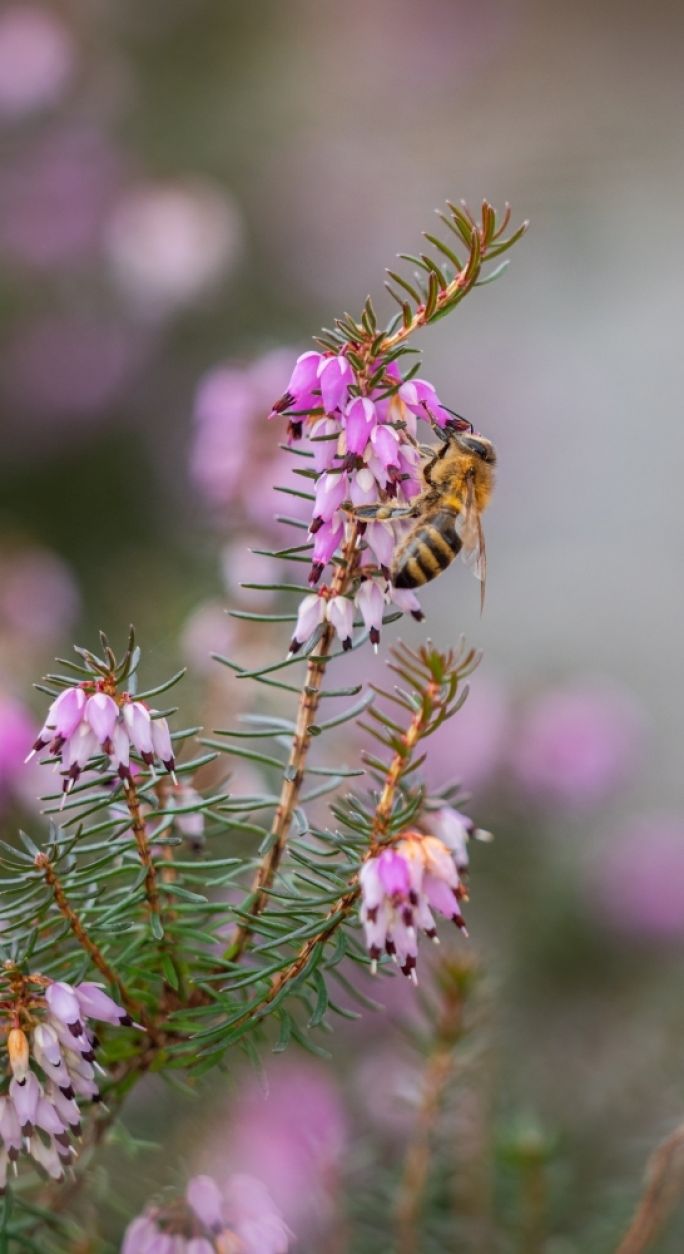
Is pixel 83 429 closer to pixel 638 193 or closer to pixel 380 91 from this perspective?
pixel 380 91

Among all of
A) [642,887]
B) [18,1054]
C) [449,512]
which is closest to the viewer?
[18,1054]

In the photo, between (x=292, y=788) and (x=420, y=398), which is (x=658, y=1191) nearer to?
(x=292, y=788)

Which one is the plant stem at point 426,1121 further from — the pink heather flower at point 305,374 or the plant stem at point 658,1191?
the pink heather flower at point 305,374

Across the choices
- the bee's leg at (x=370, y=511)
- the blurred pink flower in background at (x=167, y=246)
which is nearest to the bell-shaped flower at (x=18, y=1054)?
the bee's leg at (x=370, y=511)

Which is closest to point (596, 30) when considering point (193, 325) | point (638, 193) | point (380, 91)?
point (638, 193)

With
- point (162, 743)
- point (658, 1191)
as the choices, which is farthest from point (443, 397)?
point (162, 743)

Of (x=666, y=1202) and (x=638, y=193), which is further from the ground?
(x=638, y=193)
